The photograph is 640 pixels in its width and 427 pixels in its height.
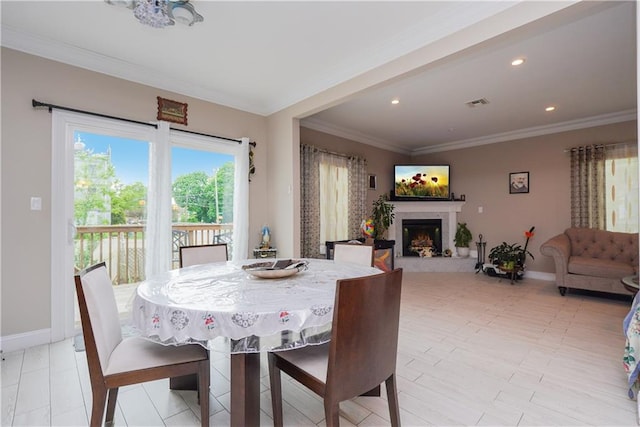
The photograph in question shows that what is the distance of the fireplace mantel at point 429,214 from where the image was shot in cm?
623

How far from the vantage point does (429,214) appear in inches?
249

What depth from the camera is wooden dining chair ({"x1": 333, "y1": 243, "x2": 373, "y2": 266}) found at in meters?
2.50

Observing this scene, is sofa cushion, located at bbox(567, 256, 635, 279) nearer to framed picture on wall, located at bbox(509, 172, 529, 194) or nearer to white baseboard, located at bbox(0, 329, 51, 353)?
framed picture on wall, located at bbox(509, 172, 529, 194)

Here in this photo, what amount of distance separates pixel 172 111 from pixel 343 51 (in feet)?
6.61

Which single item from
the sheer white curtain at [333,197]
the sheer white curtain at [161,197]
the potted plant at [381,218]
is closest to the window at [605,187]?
the potted plant at [381,218]

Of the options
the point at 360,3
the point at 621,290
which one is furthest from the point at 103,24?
the point at 621,290

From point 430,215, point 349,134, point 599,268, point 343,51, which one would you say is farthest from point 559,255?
point 343,51

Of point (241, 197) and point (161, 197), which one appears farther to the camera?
point (241, 197)

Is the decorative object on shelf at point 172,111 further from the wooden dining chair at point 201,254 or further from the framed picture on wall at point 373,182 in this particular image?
the framed picture on wall at point 373,182

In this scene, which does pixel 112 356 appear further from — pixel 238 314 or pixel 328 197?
pixel 328 197

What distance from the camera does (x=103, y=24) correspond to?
2.41 metres

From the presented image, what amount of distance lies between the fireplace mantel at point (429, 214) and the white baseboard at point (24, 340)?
5296 mm

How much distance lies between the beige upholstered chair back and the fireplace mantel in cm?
529

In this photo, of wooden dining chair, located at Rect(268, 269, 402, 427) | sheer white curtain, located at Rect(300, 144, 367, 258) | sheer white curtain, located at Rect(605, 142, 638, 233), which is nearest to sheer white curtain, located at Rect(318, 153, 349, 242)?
Result: sheer white curtain, located at Rect(300, 144, 367, 258)
